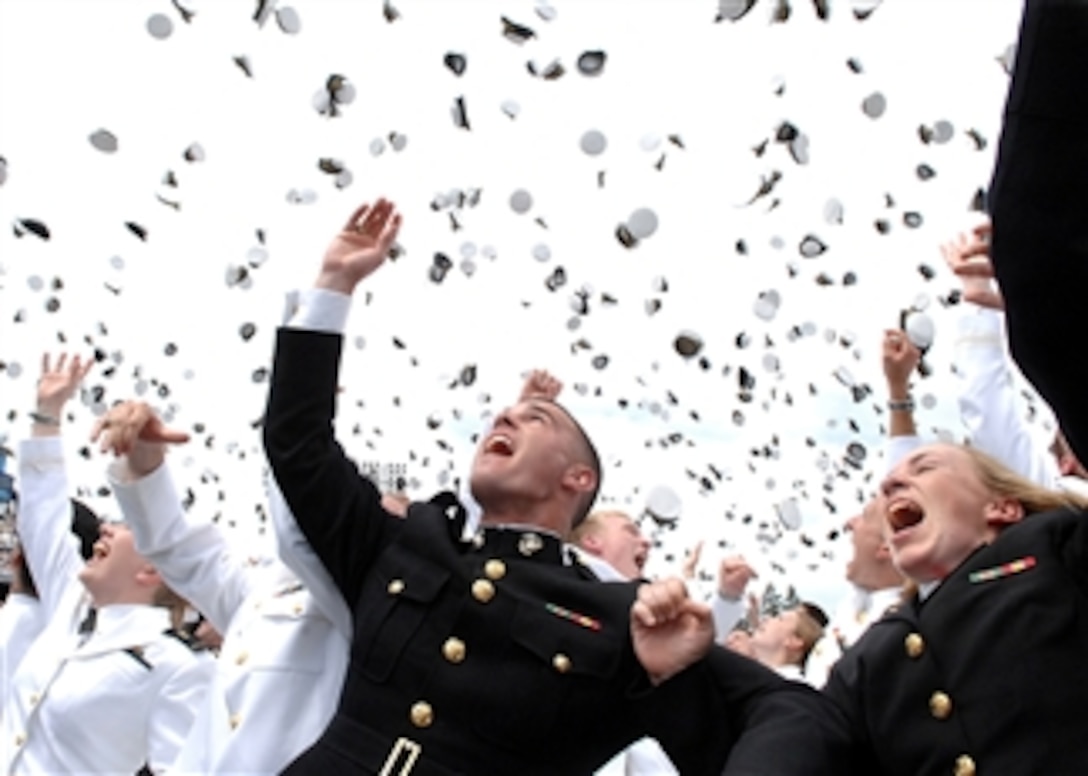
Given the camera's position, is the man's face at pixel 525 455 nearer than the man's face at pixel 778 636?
Yes

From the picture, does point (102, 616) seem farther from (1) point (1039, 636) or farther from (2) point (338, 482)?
(1) point (1039, 636)

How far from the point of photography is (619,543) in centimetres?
592

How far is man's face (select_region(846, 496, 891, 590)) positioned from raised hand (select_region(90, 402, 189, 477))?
12.0 ft

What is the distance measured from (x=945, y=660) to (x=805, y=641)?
251 inches

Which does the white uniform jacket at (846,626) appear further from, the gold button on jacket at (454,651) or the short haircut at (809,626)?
the gold button on jacket at (454,651)

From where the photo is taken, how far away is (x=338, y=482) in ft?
11.8

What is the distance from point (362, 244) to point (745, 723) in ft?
6.16

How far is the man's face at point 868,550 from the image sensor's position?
671 cm

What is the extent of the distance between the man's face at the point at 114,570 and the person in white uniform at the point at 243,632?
1.39 meters

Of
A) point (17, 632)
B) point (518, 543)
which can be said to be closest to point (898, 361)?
point (518, 543)

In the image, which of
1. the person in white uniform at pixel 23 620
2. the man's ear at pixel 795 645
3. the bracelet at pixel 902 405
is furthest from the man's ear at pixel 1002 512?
the person in white uniform at pixel 23 620

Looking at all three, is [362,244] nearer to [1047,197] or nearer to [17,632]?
[1047,197]

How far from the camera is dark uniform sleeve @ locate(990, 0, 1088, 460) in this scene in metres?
1.38

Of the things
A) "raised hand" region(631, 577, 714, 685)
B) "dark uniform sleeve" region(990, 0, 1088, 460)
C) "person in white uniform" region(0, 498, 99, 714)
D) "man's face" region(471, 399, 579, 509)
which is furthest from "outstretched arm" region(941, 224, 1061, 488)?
"person in white uniform" region(0, 498, 99, 714)
